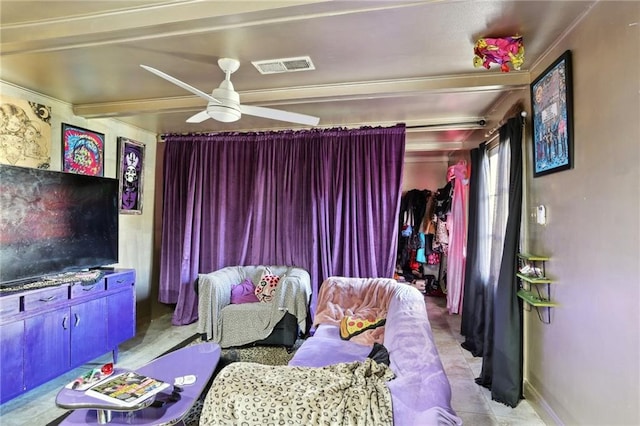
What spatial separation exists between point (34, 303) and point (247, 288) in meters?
1.78

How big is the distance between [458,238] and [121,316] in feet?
12.5

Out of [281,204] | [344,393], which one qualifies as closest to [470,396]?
[344,393]

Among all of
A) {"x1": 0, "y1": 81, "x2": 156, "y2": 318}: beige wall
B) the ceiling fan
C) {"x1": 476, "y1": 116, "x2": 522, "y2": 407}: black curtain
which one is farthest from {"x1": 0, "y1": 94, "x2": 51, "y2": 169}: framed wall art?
{"x1": 476, "y1": 116, "x2": 522, "y2": 407}: black curtain

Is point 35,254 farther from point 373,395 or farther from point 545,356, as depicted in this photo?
point 545,356

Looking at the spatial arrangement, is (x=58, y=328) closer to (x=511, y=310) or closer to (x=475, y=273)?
(x=511, y=310)

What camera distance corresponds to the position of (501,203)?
2703mm

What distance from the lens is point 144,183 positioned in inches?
165

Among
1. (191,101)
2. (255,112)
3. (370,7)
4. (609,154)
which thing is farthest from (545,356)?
(191,101)

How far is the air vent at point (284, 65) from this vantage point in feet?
7.59

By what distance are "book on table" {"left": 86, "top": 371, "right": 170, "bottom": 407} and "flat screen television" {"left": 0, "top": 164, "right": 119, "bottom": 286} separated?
143 centimetres

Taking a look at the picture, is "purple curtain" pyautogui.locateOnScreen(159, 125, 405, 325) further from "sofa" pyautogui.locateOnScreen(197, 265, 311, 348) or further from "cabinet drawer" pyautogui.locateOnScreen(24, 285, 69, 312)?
"cabinet drawer" pyautogui.locateOnScreen(24, 285, 69, 312)

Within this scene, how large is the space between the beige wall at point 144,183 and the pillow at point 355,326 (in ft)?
9.15

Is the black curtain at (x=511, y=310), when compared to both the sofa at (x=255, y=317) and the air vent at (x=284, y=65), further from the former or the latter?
the sofa at (x=255, y=317)

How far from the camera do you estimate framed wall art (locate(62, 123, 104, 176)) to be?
3.23m
